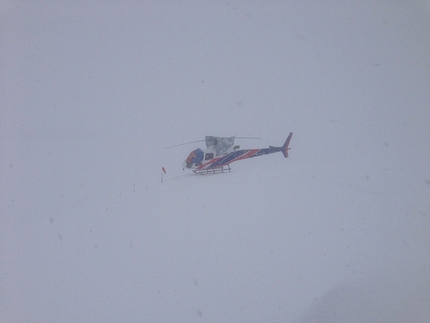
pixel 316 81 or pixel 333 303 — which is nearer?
pixel 333 303

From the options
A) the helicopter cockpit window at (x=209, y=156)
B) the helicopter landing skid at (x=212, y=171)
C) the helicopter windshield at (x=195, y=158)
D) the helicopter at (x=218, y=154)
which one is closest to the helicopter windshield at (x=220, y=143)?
the helicopter at (x=218, y=154)

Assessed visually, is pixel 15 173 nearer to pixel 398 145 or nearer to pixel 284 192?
pixel 284 192

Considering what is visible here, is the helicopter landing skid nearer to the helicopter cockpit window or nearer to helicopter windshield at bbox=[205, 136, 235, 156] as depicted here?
the helicopter cockpit window

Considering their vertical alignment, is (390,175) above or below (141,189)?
below

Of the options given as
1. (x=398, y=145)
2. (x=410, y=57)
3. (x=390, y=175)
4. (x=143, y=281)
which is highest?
(x=410, y=57)

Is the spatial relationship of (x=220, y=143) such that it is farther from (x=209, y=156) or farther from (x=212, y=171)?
(x=212, y=171)

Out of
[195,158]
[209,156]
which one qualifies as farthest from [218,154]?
Answer: [195,158]

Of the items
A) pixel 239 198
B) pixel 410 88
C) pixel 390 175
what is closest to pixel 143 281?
pixel 239 198

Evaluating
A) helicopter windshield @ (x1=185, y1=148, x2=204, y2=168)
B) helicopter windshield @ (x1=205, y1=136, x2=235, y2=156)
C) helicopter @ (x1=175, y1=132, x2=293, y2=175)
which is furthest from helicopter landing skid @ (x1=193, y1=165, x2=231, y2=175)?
helicopter windshield @ (x1=205, y1=136, x2=235, y2=156)
